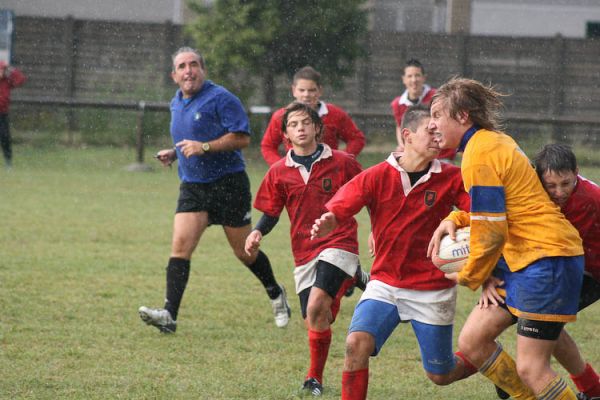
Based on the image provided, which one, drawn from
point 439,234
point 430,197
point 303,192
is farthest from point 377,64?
point 439,234

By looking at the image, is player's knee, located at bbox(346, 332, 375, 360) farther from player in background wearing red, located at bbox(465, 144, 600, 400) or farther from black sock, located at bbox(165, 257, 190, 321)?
black sock, located at bbox(165, 257, 190, 321)

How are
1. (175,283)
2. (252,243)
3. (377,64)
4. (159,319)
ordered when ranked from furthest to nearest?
(377,64)
(175,283)
(159,319)
(252,243)

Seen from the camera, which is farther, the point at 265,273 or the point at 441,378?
the point at 265,273

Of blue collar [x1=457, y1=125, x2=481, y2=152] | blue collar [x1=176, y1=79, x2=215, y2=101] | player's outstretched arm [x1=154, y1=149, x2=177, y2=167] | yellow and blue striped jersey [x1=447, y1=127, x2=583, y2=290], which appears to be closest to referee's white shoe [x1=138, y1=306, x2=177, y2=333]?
player's outstretched arm [x1=154, y1=149, x2=177, y2=167]

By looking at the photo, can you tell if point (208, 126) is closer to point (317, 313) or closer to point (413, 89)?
point (317, 313)

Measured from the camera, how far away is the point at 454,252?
184 inches

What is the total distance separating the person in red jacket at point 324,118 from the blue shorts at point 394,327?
121 inches

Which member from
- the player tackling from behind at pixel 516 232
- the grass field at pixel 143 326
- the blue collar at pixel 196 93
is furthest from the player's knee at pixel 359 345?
the blue collar at pixel 196 93

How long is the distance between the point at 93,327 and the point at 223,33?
1359 cm

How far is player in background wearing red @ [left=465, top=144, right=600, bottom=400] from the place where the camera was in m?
4.76

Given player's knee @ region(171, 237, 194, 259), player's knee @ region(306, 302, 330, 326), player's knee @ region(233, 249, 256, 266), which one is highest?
player's knee @ region(171, 237, 194, 259)

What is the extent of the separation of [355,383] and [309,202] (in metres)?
1.58

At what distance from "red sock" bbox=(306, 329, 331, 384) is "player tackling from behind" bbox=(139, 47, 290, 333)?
5.43 feet

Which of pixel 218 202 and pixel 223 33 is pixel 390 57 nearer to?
pixel 223 33
